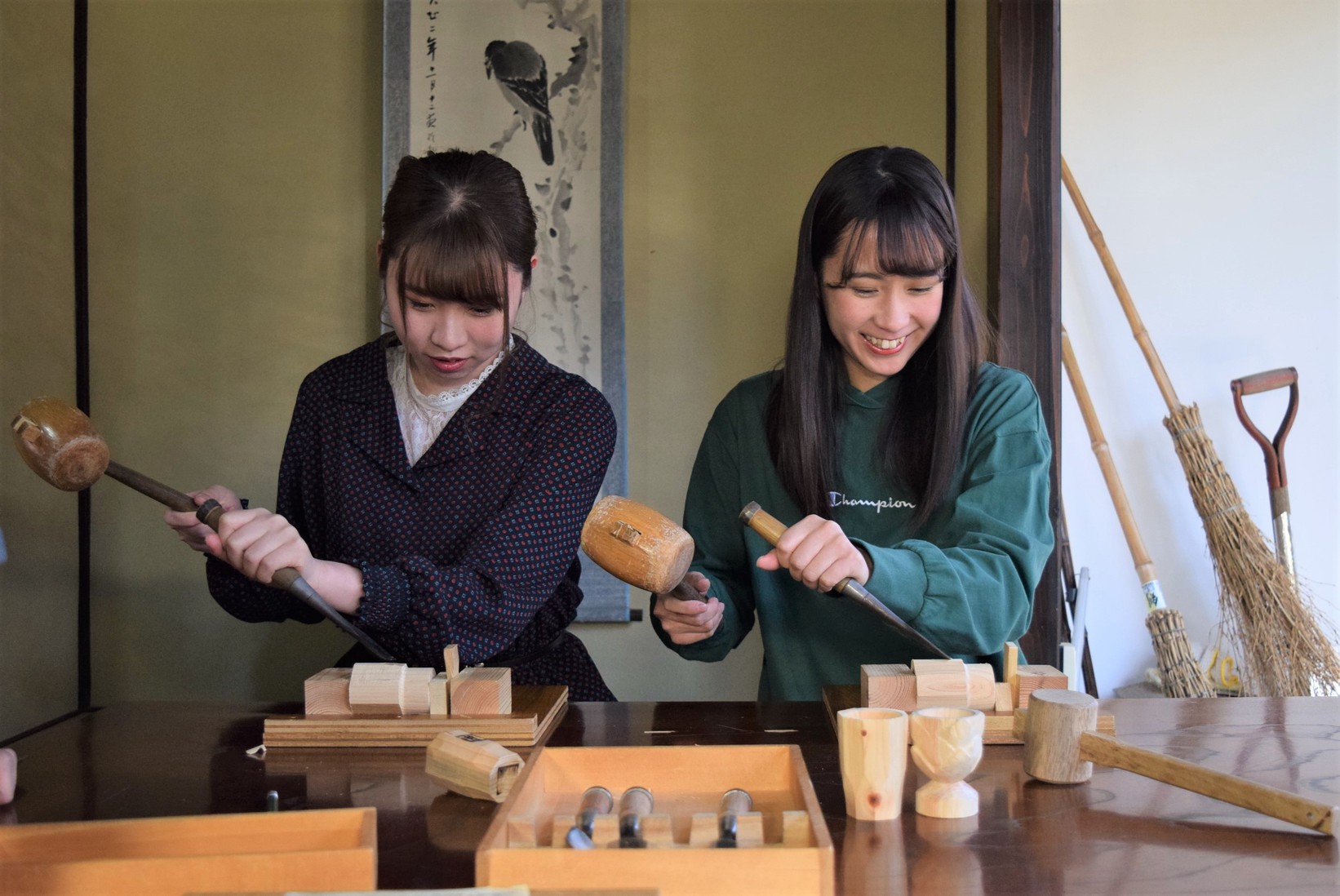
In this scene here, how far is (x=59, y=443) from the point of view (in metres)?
1.60

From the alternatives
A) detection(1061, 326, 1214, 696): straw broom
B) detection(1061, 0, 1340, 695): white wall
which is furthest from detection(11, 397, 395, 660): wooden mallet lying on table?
detection(1061, 0, 1340, 695): white wall

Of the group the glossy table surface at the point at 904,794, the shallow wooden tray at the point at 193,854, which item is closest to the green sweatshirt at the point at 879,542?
the glossy table surface at the point at 904,794

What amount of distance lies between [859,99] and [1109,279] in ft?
2.96

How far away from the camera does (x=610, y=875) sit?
0.87 m

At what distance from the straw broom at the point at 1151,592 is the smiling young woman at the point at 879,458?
1383 mm

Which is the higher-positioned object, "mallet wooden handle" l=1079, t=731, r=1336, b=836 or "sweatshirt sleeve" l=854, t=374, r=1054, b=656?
"sweatshirt sleeve" l=854, t=374, r=1054, b=656

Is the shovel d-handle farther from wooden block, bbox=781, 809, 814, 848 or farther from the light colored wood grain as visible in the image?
wooden block, bbox=781, 809, 814, 848

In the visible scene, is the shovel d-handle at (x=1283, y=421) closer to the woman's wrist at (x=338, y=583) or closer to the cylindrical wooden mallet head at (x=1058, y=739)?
the cylindrical wooden mallet head at (x=1058, y=739)

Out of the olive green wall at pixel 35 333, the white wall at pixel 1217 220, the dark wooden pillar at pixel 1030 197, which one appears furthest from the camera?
the white wall at pixel 1217 220

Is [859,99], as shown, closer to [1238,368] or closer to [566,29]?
[566,29]

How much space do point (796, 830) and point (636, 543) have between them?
1.84ft

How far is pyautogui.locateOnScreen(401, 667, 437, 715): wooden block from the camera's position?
4.79ft

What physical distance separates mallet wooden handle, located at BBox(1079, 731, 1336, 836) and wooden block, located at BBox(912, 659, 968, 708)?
194 mm

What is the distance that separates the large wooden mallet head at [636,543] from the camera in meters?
1.47
